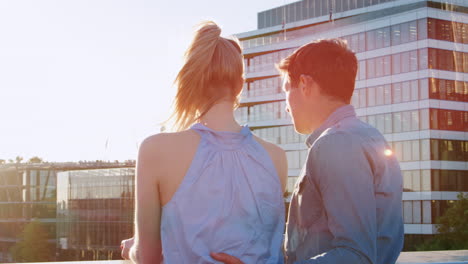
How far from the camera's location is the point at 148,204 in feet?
9.00

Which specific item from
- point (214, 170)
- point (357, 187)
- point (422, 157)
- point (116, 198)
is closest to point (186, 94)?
point (214, 170)

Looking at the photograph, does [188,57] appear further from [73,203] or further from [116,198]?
[73,203]

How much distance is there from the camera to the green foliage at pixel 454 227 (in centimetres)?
5016

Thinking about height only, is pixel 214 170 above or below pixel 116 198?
above

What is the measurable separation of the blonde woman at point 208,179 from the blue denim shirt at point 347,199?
0.57ft

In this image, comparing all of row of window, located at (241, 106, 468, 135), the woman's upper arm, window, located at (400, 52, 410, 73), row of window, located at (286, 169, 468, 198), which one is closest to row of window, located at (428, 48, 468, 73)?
window, located at (400, 52, 410, 73)

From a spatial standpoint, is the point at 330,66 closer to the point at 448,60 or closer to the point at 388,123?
the point at 448,60

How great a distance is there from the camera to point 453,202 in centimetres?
5528

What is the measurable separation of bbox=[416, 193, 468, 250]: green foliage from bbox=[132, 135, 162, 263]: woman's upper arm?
4924cm

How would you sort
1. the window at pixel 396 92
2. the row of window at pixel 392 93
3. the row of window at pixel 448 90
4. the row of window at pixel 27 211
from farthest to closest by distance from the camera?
the row of window at pixel 27 211
the window at pixel 396 92
the row of window at pixel 392 93
the row of window at pixel 448 90

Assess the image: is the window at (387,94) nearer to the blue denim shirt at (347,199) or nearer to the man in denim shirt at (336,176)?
the man in denim shirt at (336,176)

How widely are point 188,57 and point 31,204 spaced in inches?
3832

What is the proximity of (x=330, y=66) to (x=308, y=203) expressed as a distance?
1.76 ft

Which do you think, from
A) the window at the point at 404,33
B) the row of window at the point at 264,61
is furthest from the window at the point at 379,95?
the row of window at the point at 264,61
